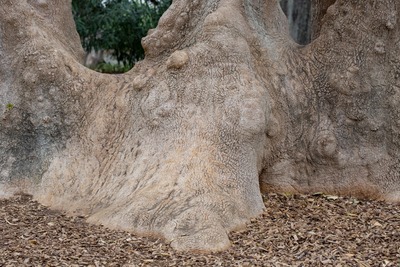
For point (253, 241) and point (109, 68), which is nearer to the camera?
point (253, 241)

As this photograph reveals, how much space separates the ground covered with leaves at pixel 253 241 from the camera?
482cm

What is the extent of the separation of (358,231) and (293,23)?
279 inches

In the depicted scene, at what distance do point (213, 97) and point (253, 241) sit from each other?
4.21 ft

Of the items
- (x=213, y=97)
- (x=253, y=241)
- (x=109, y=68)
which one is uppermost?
(x=109, y=68)

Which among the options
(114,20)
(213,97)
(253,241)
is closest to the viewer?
(253,241)

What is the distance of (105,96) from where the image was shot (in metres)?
6.46

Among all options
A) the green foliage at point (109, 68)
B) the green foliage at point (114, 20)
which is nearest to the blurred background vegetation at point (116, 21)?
the green foliage at point (114, 20)

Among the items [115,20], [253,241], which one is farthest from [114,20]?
[253,241]

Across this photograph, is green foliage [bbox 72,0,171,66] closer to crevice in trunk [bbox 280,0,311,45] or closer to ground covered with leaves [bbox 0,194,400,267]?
crevice in trunk [bbox 280,0,311,45]

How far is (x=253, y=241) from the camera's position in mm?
5203

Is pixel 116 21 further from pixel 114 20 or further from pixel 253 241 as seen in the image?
pixel 253 241

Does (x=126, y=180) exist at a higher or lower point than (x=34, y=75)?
lower

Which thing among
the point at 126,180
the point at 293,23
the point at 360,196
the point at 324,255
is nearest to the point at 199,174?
the point at 126,180

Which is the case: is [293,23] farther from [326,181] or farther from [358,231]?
[358,231]
